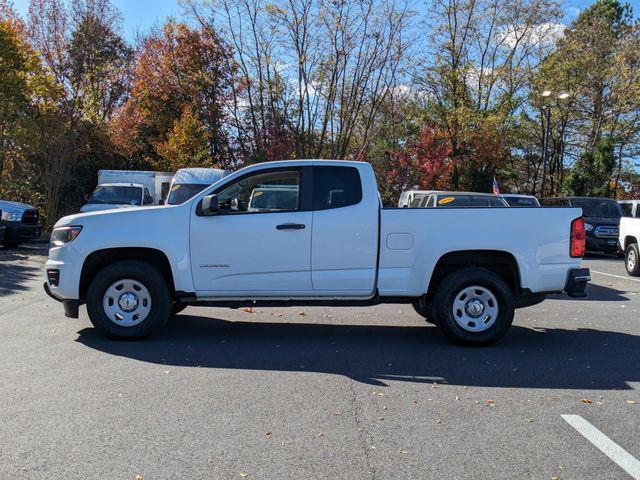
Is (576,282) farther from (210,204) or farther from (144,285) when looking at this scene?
(144,285)

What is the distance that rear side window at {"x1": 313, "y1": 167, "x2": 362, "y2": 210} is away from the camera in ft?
22.2

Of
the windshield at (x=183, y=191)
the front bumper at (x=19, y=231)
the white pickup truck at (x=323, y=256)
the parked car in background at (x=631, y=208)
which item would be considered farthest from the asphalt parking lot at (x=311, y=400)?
the parked car in background at (x=631, y=208)

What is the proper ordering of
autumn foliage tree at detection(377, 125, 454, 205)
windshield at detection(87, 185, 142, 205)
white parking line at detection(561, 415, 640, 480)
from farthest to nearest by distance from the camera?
autumn foliage tree at detection(377, 125, 454, 205) → windshield at detection(87, 185, 142, 205) → white parking line at detection(561, 415, 640, 480)

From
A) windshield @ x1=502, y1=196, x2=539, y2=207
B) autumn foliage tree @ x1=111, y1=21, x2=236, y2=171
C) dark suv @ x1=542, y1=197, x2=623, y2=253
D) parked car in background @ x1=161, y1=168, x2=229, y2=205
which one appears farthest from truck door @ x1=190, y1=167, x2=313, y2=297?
autumn foliage tree @ x1=111, y1=21, x2=236, y2=171

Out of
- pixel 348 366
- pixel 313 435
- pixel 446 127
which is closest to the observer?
pixel 313 435

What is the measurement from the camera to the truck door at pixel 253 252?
21.8 ft

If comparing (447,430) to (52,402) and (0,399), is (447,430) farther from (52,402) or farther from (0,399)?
(0,399)

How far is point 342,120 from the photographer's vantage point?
87.9ft

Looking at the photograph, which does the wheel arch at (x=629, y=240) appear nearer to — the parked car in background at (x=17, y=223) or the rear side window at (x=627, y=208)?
the rear side window at (x=627, y=208)

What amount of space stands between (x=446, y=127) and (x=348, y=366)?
25860 millimetres

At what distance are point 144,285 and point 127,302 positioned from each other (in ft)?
0.93

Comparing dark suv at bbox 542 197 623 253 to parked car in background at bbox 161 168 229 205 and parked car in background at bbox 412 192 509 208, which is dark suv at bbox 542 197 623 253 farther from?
parked car in background at bbox 161 168 229 205

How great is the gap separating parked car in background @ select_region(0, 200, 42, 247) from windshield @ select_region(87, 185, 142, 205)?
2.26 meters

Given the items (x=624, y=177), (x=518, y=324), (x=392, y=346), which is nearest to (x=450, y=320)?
(x=392, y=346)
